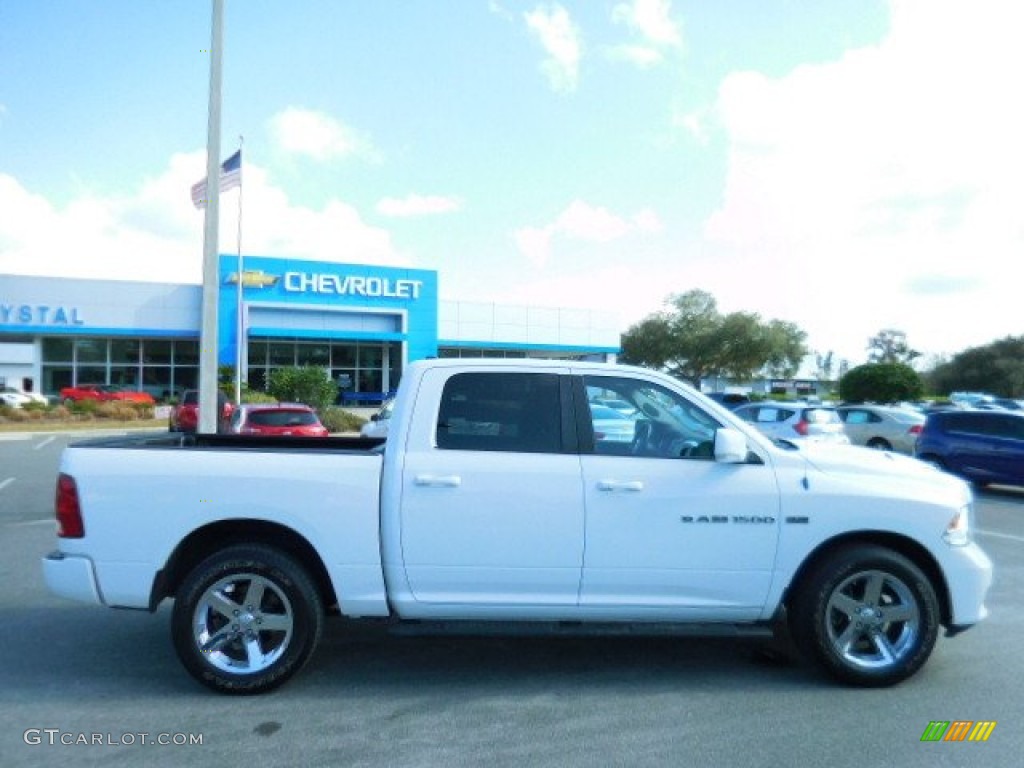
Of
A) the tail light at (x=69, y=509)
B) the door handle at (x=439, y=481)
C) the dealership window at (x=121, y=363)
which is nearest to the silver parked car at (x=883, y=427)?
the door handle at (x=439, y=481)

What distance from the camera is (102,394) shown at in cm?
3662

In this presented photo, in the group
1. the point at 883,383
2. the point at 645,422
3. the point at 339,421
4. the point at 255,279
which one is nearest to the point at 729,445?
the point at 645,422

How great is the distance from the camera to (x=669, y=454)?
4656mm

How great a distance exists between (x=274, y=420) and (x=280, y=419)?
4.4 inches

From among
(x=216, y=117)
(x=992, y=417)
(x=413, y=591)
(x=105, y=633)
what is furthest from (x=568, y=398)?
(x=992, y=417)

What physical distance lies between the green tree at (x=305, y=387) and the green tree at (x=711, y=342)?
3642cm

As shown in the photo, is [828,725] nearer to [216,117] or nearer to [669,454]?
[669,454]

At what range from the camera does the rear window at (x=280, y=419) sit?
14.0 metres

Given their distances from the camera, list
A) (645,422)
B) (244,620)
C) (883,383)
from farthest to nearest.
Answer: (883,383) < (645,422) < (244,620)

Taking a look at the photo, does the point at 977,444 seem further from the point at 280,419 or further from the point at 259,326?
the point at 259,326

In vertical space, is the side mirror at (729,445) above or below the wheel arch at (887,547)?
above

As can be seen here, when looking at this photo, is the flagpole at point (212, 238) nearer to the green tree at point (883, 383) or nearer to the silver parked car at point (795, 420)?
the silver parked car at point (795, 420)

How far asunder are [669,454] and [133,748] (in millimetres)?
3189

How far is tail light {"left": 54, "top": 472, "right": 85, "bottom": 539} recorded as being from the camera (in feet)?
14.4
